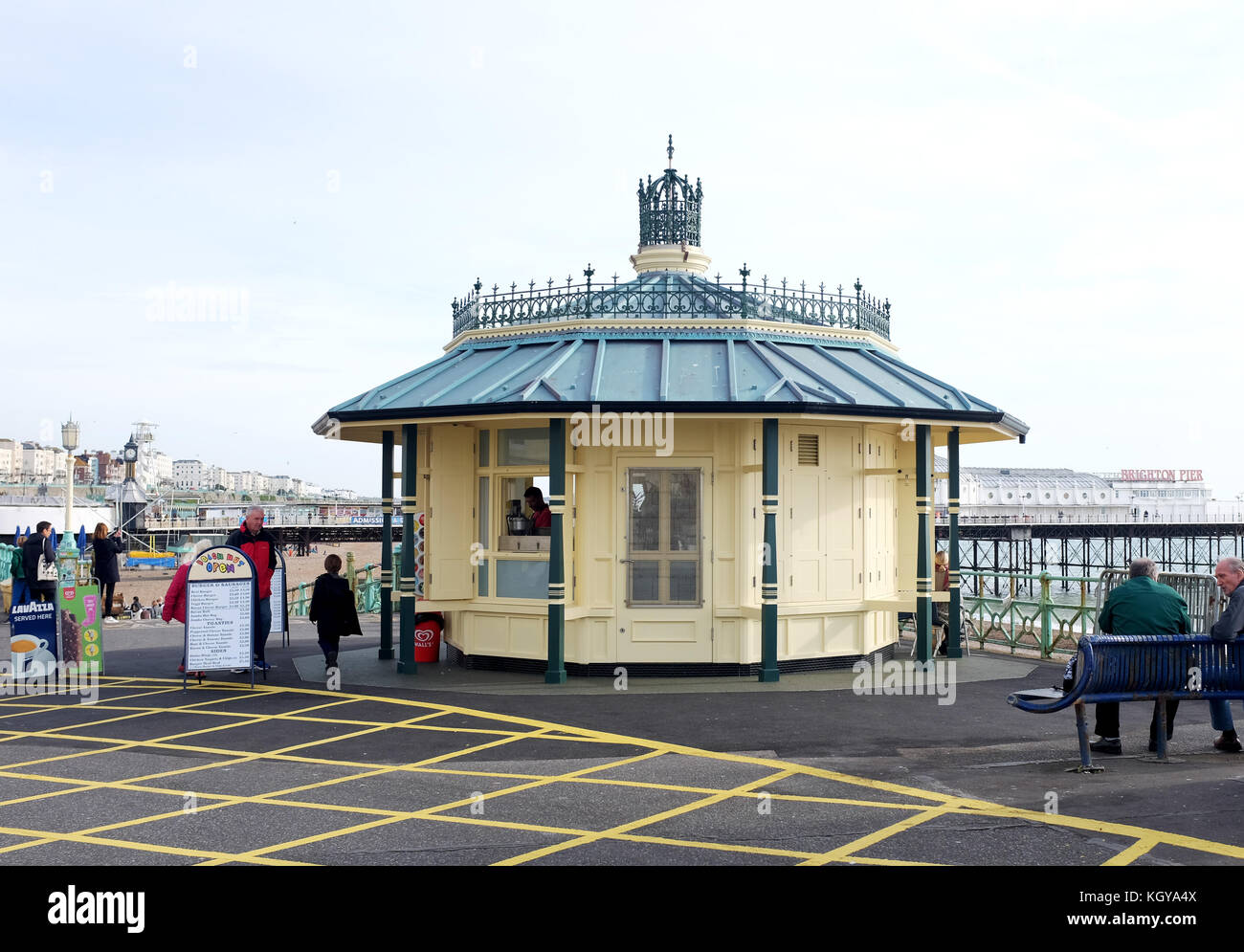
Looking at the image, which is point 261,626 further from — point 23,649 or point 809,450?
point 809,450

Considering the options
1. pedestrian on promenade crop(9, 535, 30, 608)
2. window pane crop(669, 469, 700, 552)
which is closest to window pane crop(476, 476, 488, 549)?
window pane crop(669, 469, 700, 552)

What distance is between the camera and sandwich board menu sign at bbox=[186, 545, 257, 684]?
1198 cm

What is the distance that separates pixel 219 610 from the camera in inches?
475

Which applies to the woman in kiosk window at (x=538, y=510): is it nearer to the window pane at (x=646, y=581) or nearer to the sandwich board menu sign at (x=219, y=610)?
the window pane at (x=646, y=581)

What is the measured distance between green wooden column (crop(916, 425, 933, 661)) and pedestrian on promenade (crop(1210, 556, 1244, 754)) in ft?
15.3

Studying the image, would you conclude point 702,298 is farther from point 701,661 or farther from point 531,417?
point 701,661

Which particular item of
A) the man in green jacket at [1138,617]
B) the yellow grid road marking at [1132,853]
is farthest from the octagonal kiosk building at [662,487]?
the yellow grid road marking at [1132,853]

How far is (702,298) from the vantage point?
576 inches

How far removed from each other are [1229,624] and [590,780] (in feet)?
17.0

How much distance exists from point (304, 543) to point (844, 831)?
9218 centimetres

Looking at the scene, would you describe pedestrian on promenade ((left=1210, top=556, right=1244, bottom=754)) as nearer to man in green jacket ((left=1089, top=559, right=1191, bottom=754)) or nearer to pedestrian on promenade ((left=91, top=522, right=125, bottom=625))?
man in green jacket ((left=1089, top=559, right=1191, bottom=754))

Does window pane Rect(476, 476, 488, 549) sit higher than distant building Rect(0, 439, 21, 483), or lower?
lower

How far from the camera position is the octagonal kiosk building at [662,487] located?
1245cm
